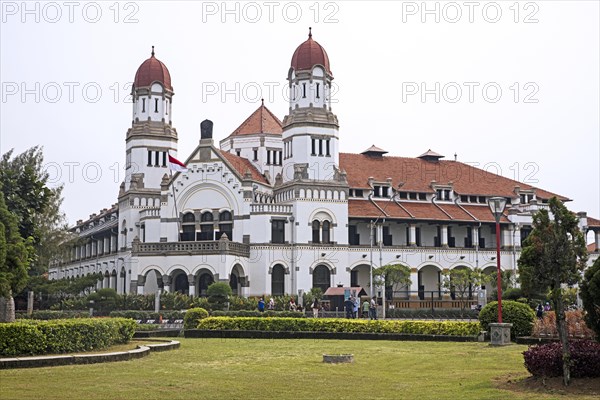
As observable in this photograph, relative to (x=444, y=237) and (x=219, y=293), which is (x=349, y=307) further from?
(x=444, y=237)

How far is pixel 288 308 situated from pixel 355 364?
36473mm

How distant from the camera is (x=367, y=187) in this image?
242 ft

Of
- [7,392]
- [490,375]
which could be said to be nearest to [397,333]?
[490,375]

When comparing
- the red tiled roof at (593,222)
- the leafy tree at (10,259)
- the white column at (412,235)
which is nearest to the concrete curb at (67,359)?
the leafy tree at (10,259)

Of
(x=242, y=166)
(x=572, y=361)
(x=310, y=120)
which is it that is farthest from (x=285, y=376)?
(x=242, y=166)

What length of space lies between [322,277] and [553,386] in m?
49.7

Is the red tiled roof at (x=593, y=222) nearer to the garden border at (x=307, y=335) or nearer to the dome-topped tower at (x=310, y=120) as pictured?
the dome-topped tower at (x=310, y=120)

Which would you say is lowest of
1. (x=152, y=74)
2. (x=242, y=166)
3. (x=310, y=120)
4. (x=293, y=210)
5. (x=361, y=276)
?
(x=361, y=276)

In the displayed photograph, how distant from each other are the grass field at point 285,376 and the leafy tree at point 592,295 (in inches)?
77.8

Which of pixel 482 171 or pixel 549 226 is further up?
pixel 482 171

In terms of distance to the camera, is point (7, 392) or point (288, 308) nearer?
point (7, 392)

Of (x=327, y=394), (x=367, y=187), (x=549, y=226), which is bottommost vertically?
(x=327, y=394)

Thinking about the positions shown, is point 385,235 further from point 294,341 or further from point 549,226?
point 549,226

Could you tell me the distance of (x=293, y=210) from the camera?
6850 cm
